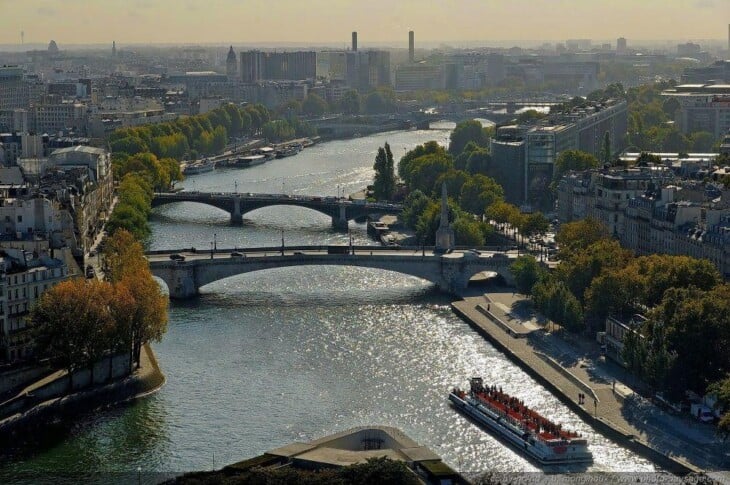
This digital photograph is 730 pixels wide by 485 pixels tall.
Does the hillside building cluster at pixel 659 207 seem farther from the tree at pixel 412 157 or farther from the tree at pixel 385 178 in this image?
the tree at pixel 412 157

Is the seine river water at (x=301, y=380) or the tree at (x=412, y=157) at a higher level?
the tree at (x=412, y=157)

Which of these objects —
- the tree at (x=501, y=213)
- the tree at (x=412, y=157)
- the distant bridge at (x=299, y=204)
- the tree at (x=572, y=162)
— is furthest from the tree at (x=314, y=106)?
the tree at (x=501, y=213)

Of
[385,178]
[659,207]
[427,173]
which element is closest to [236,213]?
[385,178]

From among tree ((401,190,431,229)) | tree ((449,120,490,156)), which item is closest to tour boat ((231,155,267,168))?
tree ((449,120,490,156))

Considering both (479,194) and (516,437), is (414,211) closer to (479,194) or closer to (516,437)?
(479,194)

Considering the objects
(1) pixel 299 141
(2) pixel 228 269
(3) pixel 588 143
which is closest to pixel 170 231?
(2) pixel 228 269

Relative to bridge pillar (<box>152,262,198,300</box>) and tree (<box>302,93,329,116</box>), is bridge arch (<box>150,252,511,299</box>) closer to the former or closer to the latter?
bridge pillar (<box>152,262,198,300</box>)
